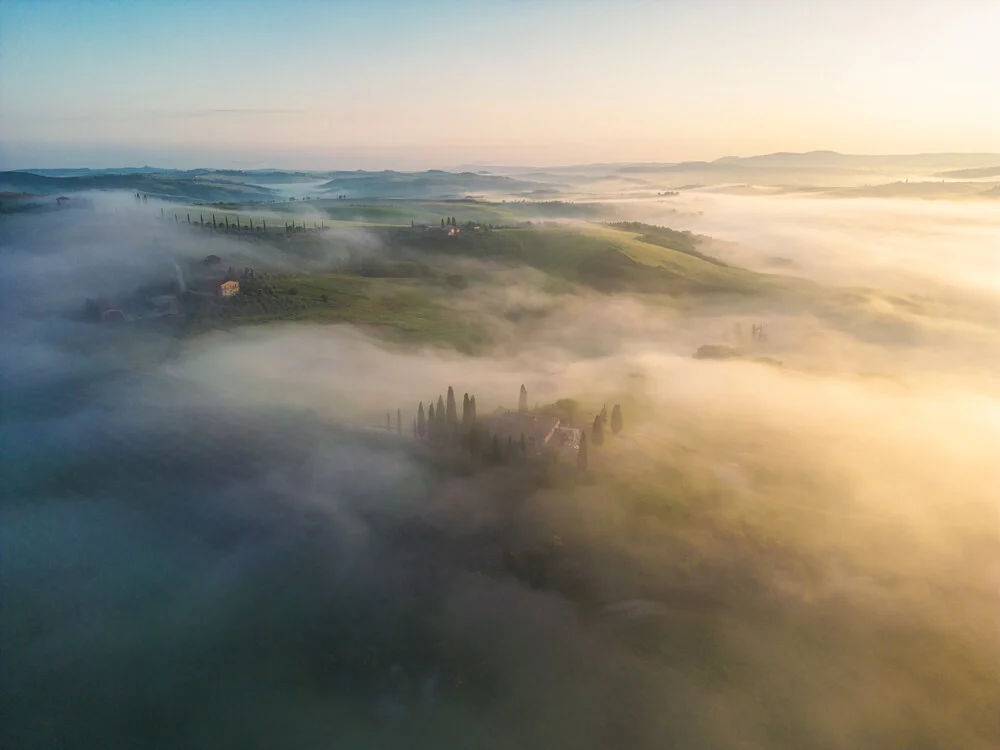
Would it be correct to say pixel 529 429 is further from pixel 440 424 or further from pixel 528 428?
pixel 440 424

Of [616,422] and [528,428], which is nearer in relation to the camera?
[528,428]

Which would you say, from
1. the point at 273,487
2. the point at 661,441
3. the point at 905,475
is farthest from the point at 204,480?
the point at 905,475

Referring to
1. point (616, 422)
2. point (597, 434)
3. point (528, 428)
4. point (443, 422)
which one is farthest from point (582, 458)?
point (443, 422)

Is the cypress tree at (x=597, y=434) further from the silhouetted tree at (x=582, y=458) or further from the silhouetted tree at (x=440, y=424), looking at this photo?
the silhouetted tree at (x=440, y=424)

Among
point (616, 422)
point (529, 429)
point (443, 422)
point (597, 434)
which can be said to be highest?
point (529, 429)

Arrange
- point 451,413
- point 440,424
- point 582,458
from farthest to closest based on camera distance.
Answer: point 451,413 → point 440,424 → point 582,458

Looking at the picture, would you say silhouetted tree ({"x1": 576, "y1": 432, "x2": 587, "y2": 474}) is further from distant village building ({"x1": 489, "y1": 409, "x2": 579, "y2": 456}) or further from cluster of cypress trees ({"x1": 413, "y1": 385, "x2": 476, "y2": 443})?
cluster of cypress trees ({"x1": 413, "y1": 385, "x2": 476, "y2": 443})

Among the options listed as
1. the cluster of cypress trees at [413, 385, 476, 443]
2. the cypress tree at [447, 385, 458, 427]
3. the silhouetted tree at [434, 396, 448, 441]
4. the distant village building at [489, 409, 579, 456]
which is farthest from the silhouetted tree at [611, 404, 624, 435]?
the silhouetted tree at [434, 396, 448, 441]

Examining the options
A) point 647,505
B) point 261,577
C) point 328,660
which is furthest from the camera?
point 647,505

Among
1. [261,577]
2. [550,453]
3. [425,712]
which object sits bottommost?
[425,712]

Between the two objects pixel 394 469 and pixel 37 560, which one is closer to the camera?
pixel 37 560

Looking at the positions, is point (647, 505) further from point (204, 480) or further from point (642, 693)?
point (204, 480)
